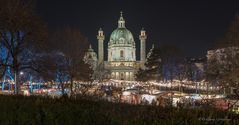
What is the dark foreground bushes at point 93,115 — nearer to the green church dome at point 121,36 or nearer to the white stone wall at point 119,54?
the green church dome at point 121,36

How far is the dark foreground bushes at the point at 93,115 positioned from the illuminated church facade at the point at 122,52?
165m

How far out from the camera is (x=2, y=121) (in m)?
8.48

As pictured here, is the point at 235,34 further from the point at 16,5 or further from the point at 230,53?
the point at 16,5

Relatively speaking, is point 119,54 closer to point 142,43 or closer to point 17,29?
point 142,43

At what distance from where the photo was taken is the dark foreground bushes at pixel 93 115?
6.21 m

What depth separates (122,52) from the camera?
18738cm

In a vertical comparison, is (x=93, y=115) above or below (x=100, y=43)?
below

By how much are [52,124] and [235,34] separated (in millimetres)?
28506

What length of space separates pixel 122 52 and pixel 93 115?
179727 mm

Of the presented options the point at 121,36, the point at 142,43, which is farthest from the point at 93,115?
the point at 142,43

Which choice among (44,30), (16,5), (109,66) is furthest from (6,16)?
(109,66)

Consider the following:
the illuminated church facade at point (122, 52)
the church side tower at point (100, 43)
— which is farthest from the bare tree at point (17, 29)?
the church side tower at point (100, 43)

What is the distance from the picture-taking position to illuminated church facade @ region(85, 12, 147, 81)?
581ft

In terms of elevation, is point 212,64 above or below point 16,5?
below
